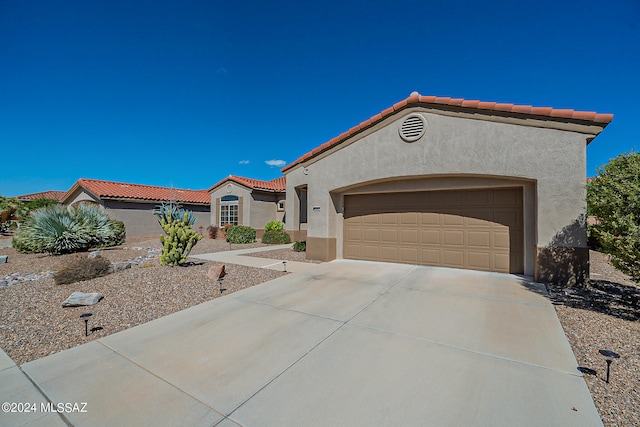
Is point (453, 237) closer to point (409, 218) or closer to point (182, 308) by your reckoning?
point (409, 218)

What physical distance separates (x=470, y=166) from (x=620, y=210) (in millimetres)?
3347

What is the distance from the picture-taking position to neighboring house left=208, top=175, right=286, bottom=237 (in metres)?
19.2

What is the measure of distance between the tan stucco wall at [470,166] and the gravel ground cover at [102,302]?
4.17 metres

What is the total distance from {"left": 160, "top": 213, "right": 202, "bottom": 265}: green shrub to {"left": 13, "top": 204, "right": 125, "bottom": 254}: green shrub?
5.88 meters

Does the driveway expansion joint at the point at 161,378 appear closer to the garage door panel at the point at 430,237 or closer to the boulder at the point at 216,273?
the boulder at the point at 216,273

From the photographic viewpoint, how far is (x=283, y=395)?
2740 mm

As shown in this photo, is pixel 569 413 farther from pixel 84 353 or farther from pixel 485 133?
pixel 485 133

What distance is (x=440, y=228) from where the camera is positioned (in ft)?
28.5

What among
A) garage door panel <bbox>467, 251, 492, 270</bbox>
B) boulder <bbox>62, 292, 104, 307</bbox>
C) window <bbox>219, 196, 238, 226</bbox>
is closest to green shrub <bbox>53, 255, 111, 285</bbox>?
boulder <bbox>62, 292, 104, 307</bbox>

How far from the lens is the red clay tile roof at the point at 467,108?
6.52 m

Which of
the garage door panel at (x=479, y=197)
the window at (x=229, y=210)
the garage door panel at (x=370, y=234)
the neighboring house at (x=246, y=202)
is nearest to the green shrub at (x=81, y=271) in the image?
the garage door panel at (x=370, y=234)

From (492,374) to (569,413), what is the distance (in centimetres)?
67

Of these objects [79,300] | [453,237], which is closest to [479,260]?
[453,237]

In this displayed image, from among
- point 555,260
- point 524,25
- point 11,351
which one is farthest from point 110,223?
point 524,25
